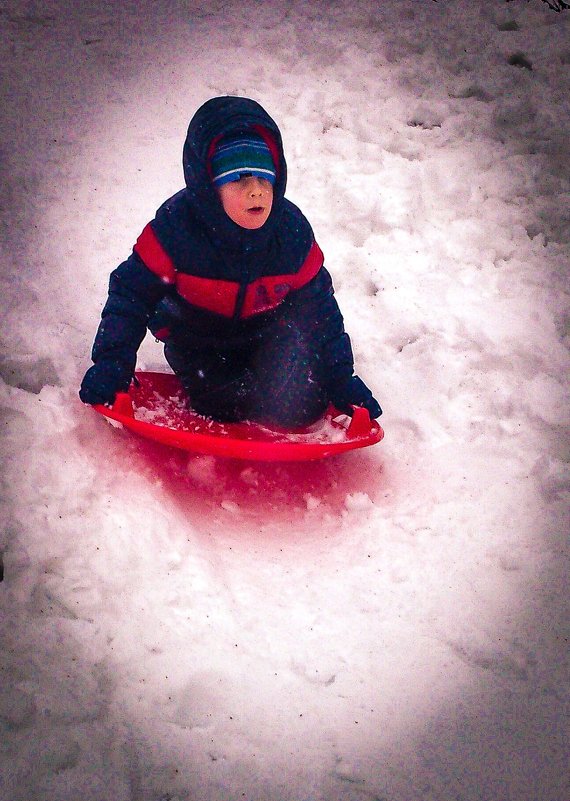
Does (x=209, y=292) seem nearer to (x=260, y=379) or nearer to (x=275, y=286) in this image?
(x=275, y=286)

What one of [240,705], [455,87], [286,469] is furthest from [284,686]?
[455,87]

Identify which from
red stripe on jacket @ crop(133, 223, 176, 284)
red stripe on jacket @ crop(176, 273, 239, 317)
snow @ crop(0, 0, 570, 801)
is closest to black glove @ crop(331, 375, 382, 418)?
snow @ crop(0, 0, 570, 801)

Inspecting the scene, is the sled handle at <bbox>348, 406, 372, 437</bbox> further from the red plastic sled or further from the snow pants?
the snow pants

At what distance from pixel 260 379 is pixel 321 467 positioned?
0.40 m

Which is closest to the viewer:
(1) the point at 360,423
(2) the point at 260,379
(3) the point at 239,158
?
(3) the point at 239,158

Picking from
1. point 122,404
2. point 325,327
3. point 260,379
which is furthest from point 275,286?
point 122,404

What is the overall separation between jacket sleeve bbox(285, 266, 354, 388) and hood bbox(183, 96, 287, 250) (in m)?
0.31

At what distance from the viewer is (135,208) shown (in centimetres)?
325

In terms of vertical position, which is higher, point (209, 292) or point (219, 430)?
point (209, 292)

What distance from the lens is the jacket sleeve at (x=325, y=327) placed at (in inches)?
85.8

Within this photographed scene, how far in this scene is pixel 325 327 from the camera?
2.20 m

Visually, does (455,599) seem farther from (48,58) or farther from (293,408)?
(48,58)

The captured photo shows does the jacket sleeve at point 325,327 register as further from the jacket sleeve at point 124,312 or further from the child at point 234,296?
the jacket sleeve at point 124,312

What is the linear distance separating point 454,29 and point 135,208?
2530mm
